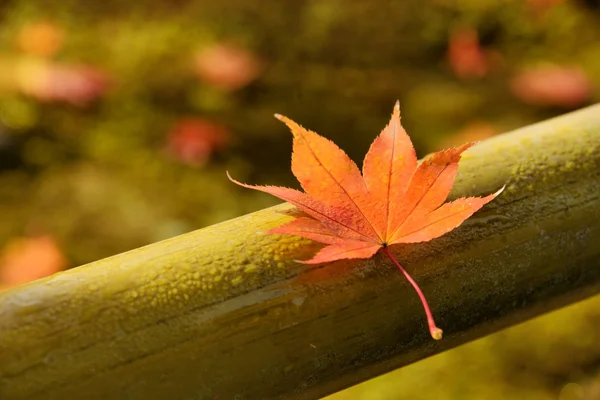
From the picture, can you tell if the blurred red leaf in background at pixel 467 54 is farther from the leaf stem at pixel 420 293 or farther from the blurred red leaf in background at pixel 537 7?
the leaf stem at pixel 420 293

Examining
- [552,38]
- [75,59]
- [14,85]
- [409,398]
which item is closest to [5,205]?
[14,85]

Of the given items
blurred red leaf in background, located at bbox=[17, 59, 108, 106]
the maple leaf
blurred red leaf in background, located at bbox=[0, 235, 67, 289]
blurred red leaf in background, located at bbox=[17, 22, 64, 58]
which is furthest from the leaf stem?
blurred red leaf in background, located at bbox=[17, 22, 64, 58]

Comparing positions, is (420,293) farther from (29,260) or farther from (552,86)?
(552,86)

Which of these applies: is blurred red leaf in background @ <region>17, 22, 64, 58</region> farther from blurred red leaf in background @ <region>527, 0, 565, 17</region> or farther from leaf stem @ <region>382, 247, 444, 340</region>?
leaf stem @ <region>382, 247, 444, 340</region>

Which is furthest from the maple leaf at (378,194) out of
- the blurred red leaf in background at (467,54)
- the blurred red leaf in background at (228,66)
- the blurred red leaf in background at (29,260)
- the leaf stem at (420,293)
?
the blurred red leaf in background at (467,54)

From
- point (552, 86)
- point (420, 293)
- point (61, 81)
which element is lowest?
point (420, 293)

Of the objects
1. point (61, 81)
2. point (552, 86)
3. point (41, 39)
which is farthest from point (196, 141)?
point (552, 86)
